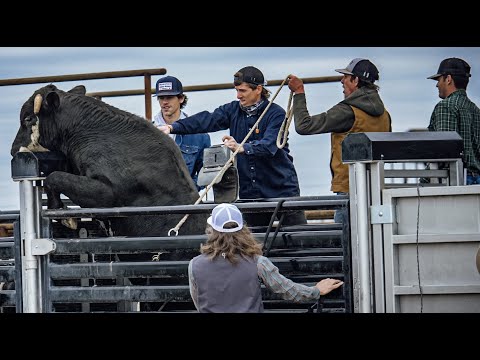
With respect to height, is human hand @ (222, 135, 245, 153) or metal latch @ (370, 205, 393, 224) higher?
human hand @ (222, 135, 245, 153)

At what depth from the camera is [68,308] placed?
20.5ft

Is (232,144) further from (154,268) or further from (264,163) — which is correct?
(154,268)

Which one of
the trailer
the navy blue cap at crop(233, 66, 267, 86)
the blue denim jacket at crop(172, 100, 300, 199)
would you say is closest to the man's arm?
the trailer

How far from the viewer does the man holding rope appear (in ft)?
24.9

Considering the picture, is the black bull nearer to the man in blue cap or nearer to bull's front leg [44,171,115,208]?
bull's front leg [44,171,115,208]

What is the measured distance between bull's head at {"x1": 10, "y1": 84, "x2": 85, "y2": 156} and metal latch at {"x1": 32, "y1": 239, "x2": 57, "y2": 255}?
1.95 metres

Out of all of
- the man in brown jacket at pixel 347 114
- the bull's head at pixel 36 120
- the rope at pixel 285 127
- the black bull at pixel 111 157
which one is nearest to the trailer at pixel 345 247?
the black bull at pixel 111 157

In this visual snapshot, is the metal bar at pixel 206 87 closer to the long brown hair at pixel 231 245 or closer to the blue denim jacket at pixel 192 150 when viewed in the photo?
the blue denim jacket at pixel 192 150

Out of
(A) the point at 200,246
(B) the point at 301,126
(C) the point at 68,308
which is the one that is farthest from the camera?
(B) the point at 301,126
